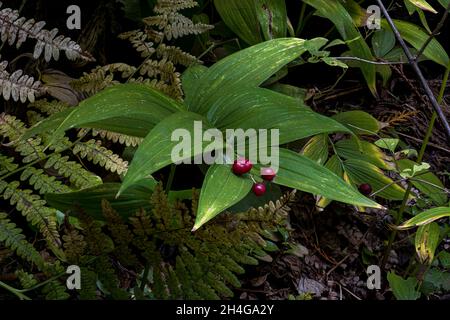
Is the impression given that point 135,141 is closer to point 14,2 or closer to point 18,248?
point 18,248

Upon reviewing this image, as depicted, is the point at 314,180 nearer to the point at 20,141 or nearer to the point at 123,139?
the point at 123,139

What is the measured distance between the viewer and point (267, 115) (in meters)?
1.24

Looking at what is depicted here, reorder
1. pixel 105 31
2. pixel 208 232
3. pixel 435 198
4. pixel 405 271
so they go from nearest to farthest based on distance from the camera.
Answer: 1. pixel 208 232
2. pixel 435 198
3. pixel 405 271
4. pixel 105 31

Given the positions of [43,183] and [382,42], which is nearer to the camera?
[43,183]

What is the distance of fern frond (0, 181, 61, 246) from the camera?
5.16 feet

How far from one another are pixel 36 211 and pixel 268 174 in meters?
0.82

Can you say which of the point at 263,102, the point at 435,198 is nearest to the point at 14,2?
the point at 263,102

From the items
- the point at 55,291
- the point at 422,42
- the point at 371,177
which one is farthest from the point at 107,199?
the point at 422,42

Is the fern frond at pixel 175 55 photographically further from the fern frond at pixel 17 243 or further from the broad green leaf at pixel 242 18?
the fern frond at pixel 17 243

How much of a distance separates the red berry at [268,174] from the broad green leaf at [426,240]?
33.5 inches

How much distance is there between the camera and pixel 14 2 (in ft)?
6.98

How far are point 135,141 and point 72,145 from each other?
198mm

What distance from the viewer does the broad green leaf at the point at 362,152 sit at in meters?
1.96

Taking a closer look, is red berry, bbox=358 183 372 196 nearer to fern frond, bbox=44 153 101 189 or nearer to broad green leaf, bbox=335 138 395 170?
broad green leaf, bbox=335 138 395 170
